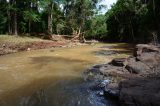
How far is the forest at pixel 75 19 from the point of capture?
39.0 m

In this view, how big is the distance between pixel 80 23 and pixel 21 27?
963 centimetres

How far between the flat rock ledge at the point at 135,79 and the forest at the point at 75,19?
23.7 m

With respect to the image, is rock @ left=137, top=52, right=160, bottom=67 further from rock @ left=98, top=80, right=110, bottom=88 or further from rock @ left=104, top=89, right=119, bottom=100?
rock @ left=104, top=89, right=119, bottom=100

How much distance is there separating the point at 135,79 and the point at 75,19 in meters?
36.7

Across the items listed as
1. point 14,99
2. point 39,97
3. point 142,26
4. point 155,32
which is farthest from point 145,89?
point 142,26

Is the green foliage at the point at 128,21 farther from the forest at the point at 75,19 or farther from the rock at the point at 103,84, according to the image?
the rock at the point at 103,84

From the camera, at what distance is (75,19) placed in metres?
45.6

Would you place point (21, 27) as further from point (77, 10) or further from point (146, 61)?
point (146, 61)

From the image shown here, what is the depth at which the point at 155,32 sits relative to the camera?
101 ft

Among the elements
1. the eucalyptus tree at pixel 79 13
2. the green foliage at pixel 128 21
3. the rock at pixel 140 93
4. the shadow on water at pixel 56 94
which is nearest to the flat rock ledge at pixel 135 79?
the rock at pixel 140 93

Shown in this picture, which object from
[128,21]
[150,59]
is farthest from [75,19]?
[150,59]

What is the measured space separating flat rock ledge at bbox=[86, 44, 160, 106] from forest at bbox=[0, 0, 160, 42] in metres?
23.7

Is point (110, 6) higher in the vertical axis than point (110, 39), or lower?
higher

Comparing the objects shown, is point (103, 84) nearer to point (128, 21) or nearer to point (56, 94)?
point (56, 94)
